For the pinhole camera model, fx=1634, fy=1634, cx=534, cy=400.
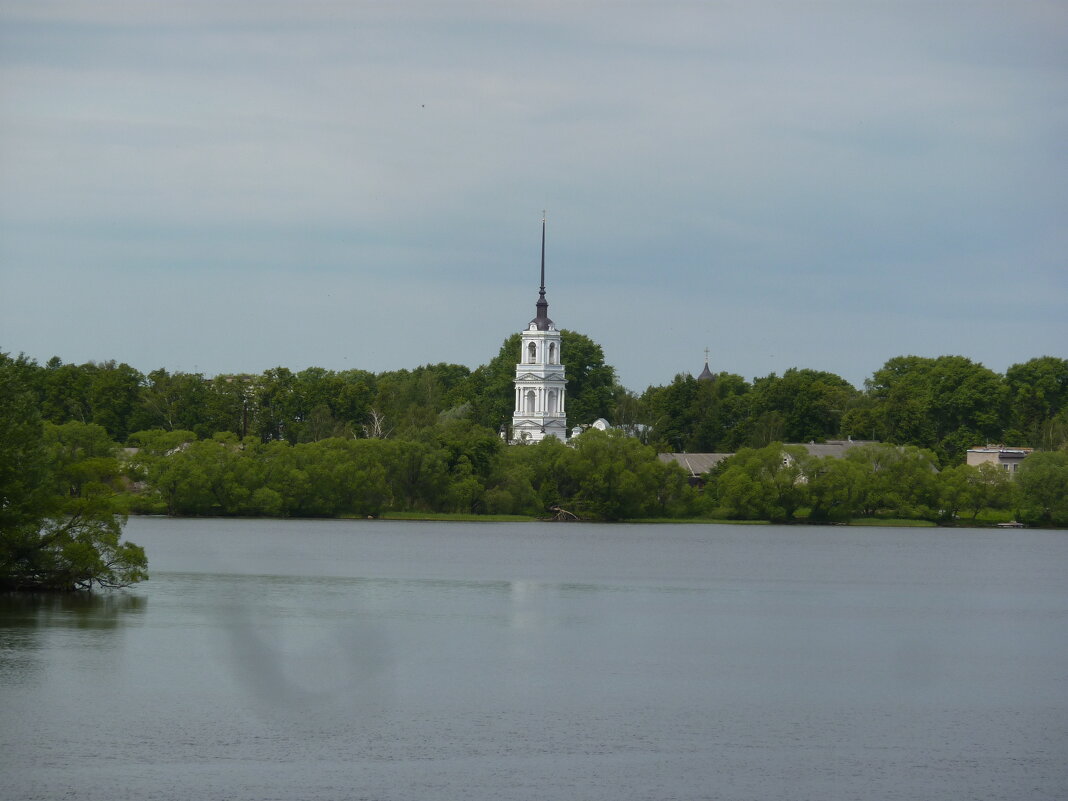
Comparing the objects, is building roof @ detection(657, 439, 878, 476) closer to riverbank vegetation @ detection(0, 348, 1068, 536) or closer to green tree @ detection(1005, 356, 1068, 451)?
riverbank vegetation @ detection(0, 348, 1068, 536)

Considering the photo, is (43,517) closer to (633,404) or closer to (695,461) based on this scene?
(695,461)

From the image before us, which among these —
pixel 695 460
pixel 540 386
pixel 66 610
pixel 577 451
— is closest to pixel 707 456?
pixel 695 460

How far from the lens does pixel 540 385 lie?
161 m

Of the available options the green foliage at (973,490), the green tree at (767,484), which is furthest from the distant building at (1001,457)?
the green tree at (767,484)

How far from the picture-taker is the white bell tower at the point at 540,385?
6299 inches

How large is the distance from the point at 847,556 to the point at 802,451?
1092 inches

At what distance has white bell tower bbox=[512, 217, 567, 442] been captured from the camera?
525 feet

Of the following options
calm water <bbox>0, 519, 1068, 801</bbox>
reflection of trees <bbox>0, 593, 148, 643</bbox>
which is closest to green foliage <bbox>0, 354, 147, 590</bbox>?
reflection of trees <bbox>0, 593, 148, 643</bbox>

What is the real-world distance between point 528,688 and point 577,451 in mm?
71797

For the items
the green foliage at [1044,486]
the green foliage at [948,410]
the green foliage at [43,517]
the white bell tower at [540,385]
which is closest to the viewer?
the green foliage at [43,517]

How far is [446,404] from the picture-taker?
175 m

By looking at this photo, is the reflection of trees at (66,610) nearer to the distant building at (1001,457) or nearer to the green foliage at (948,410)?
the distant building at (1001,457)

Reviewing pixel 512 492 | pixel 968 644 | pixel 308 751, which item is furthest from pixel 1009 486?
pixel 308 751

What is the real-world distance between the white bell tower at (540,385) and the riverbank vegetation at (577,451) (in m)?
9.26
